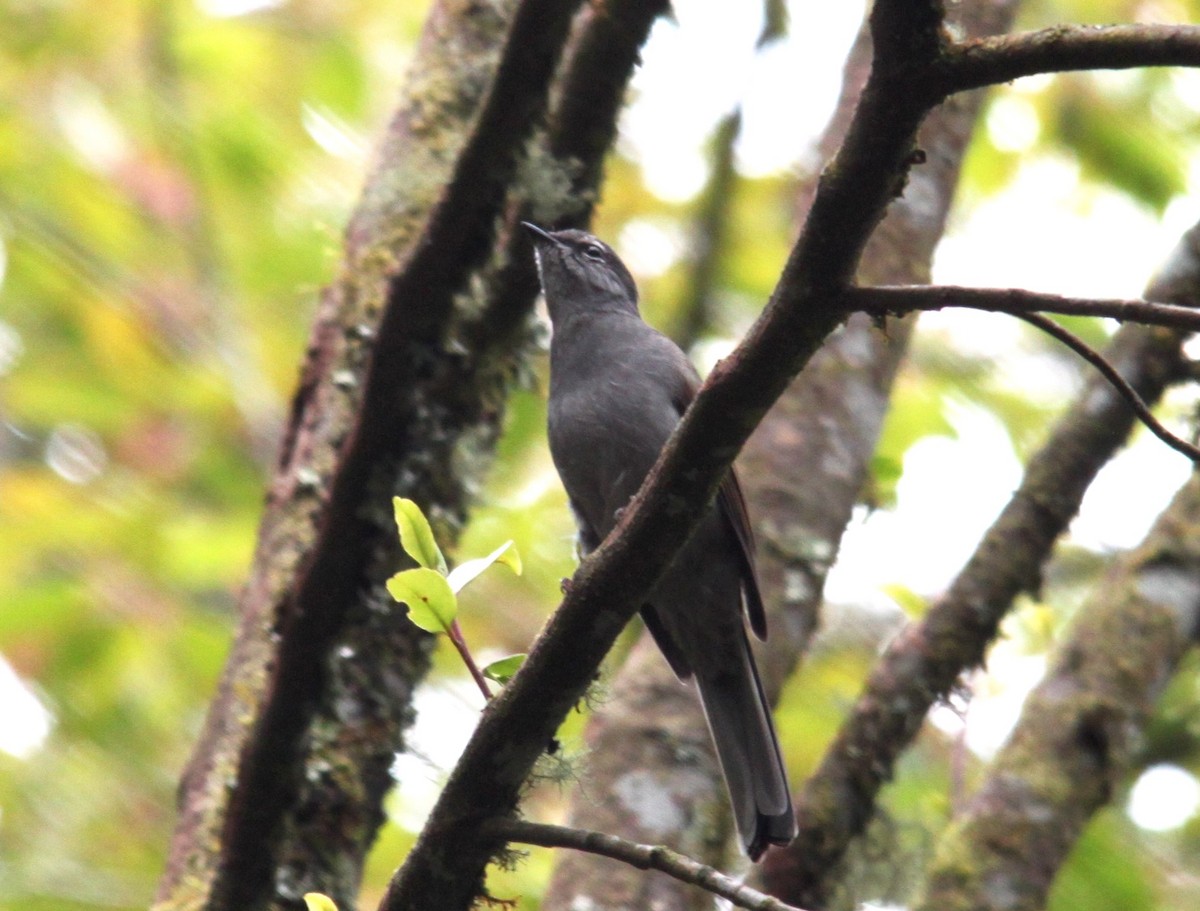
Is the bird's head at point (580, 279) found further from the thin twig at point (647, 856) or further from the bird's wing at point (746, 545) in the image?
the thin twig at point (647, 856)

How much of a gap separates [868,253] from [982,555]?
3.63ft

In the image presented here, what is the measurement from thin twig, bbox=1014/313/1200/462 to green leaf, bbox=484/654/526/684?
1.07 meters

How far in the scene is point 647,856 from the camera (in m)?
2.25

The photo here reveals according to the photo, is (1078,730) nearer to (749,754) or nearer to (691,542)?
(749,754)

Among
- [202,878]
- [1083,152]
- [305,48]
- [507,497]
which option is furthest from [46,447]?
[1083,152]

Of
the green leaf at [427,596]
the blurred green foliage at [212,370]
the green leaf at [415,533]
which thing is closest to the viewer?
the green leaf at [427,596]

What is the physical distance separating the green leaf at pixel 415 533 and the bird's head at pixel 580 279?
91.7 inches

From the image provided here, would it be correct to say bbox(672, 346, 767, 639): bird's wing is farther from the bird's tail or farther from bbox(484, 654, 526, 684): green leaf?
bbox(484, 654, 526, 684): green leaf

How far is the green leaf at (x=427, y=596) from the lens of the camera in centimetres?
241

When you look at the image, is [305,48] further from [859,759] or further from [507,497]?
[859,759]

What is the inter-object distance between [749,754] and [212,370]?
3833 mm

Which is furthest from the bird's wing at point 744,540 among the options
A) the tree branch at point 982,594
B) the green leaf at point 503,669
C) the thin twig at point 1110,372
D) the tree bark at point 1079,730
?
the thin twig at point 1110,372

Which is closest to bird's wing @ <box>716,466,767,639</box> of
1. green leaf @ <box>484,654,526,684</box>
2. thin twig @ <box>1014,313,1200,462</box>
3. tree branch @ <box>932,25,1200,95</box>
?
green leaf @ <box>484,654,526,684</box>

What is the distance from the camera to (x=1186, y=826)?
20.2ft
